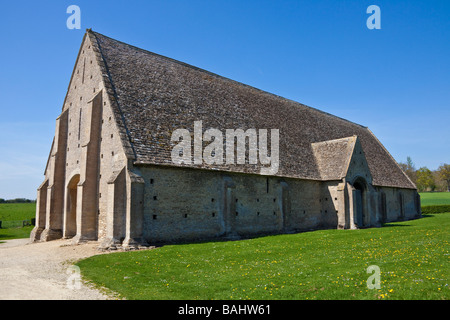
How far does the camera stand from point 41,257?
1756 cm

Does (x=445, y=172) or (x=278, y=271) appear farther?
(x=445, y=172)

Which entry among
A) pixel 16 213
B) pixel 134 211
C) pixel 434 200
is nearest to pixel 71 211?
pixel 134 211

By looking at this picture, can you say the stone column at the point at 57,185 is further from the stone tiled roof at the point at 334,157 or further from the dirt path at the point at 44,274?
the stone tiled roof at the point at 334,157

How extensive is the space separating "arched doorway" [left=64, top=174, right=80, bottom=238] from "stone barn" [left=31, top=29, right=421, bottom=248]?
75 millimetres

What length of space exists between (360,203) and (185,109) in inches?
730

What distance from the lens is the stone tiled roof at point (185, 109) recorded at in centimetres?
2116

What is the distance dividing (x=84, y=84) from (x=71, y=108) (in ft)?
10.6

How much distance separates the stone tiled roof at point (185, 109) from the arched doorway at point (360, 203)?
12.7 feet

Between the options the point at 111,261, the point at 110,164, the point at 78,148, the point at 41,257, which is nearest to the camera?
the point at 111,261

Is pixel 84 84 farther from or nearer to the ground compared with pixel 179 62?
nearer to the ground

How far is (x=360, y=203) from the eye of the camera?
30.9 metres

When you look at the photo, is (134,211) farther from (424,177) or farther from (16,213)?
(424,177)
